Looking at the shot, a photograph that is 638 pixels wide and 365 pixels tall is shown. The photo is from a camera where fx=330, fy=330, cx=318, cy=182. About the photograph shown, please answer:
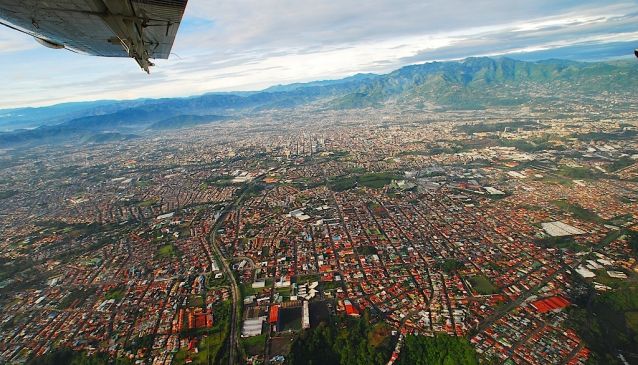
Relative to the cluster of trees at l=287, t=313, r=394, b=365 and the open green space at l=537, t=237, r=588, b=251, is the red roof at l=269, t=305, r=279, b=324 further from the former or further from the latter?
the open green space at l=537, t=237, r=588, b=251

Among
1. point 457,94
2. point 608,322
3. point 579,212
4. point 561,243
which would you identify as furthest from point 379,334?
point 457,94

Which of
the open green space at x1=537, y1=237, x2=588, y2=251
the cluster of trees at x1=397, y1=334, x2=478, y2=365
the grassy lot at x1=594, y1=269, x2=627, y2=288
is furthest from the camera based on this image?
the open green space at x1=537, y1=237, x2=588, y2=251

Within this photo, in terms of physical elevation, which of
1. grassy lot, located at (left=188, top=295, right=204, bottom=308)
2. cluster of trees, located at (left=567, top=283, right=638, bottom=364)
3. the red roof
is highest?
grassy lot, located at (left=188, top=295, right=204, bottom=308)

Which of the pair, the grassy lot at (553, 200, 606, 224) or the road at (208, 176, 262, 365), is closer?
the road at (208, 176, 262, 365)

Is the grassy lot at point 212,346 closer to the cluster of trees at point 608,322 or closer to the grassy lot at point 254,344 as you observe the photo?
the grassy lot at point 254,344

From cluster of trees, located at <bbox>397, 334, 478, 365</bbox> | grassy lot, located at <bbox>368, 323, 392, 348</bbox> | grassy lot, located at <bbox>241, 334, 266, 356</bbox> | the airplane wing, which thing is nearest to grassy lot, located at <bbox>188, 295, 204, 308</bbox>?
grassy lot, located at <bbox>241, 334, 266, 356</bbox>

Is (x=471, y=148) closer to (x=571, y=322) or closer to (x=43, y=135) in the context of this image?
(x=571, y=322)

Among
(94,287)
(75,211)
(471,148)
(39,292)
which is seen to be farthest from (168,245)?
(471,148)

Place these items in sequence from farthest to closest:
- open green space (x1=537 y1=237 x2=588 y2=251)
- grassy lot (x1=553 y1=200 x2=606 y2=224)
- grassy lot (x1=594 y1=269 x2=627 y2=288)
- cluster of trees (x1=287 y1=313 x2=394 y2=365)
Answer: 1. grassy lot (x1=553 y1=200 x2=606 y2=224)
2. open green space (x1=537 y1=237 x2=588 y2=251)
3. grassy lot (x1=594 y1=269 x2=627 y2=288)
4. cluster of trees (x1=287 y1=313 x2=394 y2=365)
